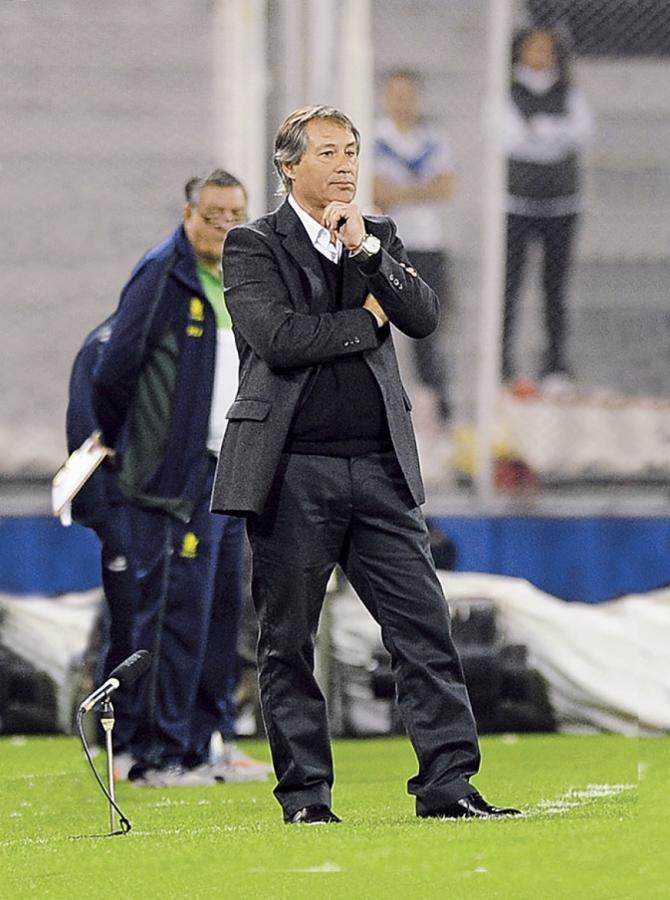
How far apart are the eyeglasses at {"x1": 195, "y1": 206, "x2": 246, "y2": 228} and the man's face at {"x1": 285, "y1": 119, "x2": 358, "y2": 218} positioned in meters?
1.29

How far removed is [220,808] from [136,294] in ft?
4.91

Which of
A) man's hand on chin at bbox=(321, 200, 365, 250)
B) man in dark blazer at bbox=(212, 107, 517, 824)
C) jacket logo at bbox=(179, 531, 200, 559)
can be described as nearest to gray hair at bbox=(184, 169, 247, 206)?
jacket logo at bbox=(179, 531, 200, 559)

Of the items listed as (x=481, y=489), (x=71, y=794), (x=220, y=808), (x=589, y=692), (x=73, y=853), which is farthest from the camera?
(x=481, y=489)

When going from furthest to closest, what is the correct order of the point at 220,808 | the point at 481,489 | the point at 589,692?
the point at 481,489, the point at 589,692, the point at 220,808

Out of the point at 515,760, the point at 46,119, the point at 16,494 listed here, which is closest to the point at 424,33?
the point at 46,119

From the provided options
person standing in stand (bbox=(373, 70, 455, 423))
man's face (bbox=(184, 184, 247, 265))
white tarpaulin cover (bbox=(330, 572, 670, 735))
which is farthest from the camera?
person standing in stand (bbox=(373, 70, 455, 423))

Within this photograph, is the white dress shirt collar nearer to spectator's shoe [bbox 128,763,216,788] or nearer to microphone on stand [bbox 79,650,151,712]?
microphone on stand [bbox 79,650,151,712]

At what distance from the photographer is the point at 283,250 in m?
4.56

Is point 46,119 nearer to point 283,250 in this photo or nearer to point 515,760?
point 515,760

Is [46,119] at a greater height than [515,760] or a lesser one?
greater

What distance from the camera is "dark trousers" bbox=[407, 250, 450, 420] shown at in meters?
7.94

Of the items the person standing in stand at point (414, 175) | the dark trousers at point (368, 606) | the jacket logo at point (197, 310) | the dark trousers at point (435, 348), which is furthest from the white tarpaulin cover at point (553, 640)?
the dark trousers at point (368, 606)

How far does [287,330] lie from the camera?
443 centimetres

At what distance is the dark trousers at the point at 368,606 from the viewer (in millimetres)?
4496
